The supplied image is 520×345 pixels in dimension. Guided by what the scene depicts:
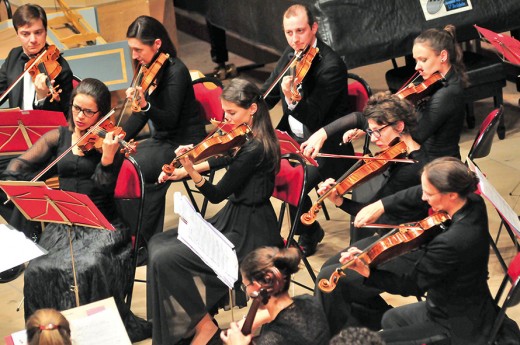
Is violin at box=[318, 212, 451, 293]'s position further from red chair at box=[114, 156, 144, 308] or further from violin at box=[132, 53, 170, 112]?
violin at box=[132, 53, 170, 112]

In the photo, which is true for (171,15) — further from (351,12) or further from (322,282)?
(322,282)

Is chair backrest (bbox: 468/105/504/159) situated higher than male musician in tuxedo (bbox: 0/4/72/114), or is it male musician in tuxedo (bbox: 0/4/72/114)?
male musician in tuxedo (bbox: 0/4/72/114)

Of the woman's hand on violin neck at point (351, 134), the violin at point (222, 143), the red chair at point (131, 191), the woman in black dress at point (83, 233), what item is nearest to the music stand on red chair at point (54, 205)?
the woman in black dress at point (83, 233)

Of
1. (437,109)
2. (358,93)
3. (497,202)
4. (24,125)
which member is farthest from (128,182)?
(497,202)

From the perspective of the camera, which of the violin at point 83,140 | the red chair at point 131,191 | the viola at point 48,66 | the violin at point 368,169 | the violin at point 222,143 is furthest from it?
the viola at point 48,66

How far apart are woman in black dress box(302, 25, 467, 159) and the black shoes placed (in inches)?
22.9

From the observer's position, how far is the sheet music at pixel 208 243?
12.7 feet

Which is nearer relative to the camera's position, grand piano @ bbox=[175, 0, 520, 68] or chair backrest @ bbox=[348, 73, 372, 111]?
chair backrest @ bbox=[348, 73, 372, 111]

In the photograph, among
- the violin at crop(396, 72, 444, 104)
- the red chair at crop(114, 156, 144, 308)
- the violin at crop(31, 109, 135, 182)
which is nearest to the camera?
the violin at crop(31, 109, 135, 182)

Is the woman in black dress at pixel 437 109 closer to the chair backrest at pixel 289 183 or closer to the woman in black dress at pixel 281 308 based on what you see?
the chair backrest at pixel 289 183

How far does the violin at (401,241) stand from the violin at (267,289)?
310mm

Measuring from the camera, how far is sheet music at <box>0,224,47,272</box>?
4121 mm

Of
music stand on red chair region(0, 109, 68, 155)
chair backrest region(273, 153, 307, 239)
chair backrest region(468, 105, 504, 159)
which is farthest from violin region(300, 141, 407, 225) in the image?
music stand on red chair region(0, 109, 68, 155)

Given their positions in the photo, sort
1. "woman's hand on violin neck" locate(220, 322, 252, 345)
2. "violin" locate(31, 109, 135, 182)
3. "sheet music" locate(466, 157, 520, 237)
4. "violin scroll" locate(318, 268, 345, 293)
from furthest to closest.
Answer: "violin" locate(31, 109, 135, 182), "sheet music" locate(466, 157, 520, 237), "violin scroll" locate(318, 268, 345, 293), "woman's hand on violin neck" locate(220, 322, 252, 345)
